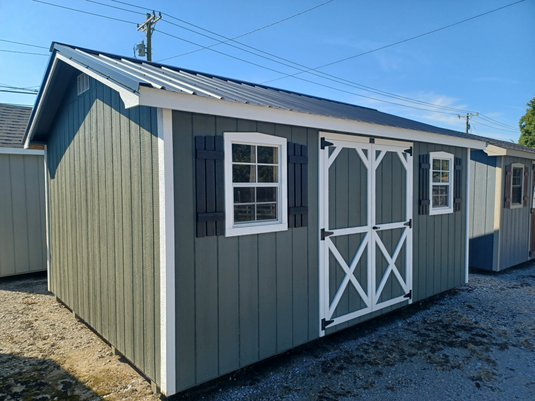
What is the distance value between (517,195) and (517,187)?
170mm

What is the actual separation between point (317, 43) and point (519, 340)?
42.7ft

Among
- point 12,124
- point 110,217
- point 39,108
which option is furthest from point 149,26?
point 110,217

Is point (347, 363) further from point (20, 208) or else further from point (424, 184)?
point (20, 208)

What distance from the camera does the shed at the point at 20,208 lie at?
20.1 feet

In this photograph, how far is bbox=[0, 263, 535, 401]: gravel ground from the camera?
284cm

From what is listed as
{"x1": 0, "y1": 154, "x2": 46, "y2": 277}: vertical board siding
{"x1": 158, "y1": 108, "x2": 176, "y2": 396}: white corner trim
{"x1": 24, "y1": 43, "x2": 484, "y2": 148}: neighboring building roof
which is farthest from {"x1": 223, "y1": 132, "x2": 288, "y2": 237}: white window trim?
{"x1": 0, "y1": 154, "x2": 46, "y2": 277}: vertical board siding

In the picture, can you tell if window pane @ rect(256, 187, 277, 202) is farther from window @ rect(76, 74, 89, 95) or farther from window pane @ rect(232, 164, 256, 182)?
window @ rect(76, 74, 89, 95)

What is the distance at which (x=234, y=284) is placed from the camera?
299 centimetres

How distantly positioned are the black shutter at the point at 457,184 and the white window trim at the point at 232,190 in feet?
11.3

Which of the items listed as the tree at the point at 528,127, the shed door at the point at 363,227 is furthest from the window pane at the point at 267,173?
the tree at the point at 528,127

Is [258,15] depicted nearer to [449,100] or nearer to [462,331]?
[462,331]

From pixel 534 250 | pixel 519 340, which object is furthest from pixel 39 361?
pixel 534 250

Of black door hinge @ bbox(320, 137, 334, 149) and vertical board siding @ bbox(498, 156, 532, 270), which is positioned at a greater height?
black door hinge @ bbox(320, 137, 334, 149)

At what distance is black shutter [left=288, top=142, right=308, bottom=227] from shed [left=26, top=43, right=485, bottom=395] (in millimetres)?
16
